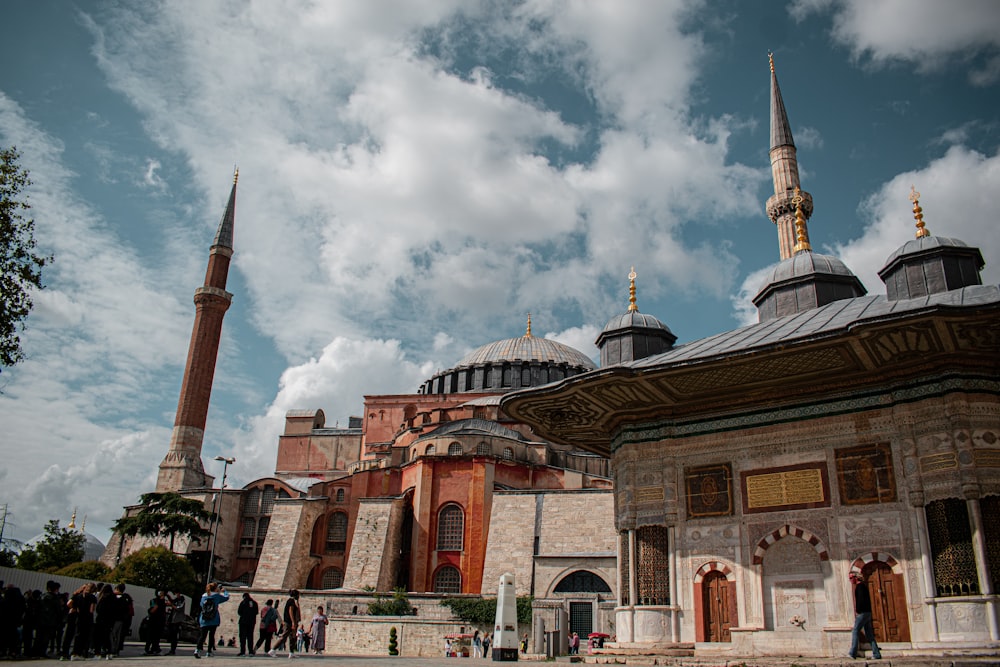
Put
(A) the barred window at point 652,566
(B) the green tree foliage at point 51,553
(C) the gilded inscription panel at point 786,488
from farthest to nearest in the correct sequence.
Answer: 1. (B) the green tree foliage at point 51,553
2. (A) the barred window at point 652,566
3. (C) the gilded inscription panel at point 786,488

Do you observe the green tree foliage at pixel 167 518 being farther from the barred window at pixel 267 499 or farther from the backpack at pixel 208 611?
the backpack at pixel 208 611

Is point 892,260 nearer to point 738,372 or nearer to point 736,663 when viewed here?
point 738,372

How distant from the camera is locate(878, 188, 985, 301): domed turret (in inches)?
464

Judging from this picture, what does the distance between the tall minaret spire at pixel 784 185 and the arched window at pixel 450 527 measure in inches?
610

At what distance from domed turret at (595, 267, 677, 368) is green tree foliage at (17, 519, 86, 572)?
103ft

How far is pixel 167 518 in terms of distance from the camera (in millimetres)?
33000

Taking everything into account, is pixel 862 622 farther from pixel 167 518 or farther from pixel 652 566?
pixel 167 518

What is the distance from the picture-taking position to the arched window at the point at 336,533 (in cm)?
3266

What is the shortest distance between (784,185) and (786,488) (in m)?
20.8

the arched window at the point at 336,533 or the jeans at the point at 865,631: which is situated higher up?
the arched window at the point at 336,533

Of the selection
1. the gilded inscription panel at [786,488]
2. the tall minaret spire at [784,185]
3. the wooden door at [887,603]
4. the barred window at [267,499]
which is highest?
the tall minaret spire at [784,185]

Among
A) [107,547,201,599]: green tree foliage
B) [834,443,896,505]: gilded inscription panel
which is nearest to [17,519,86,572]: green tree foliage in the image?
[107,547,201,599]: green tree foliage

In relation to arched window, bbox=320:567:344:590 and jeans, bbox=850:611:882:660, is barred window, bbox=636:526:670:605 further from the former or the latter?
arched window, bbox=320:567:344:590

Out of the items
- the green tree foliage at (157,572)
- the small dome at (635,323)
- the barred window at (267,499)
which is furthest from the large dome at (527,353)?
the small dome at (635,323)
